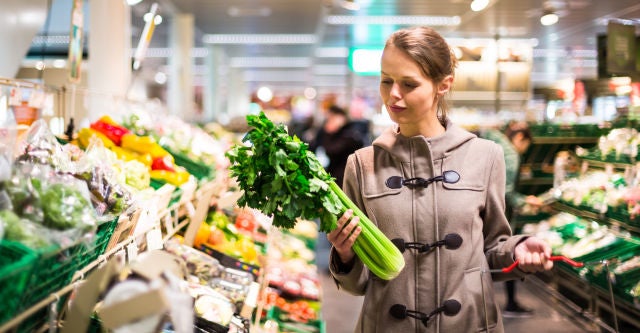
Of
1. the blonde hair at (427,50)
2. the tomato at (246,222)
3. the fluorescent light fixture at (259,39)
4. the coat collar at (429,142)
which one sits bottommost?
the tomato at (246,222)

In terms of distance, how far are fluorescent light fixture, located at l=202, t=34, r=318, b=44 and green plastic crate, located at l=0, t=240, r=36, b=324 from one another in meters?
16.2

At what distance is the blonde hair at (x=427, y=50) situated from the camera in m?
2.03

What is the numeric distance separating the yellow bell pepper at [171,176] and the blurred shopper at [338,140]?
4589 mm

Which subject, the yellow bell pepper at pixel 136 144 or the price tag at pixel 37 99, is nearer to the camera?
the price tag at pixel 37 99

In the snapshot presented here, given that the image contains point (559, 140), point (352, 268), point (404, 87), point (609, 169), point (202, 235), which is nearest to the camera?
point (404, 87)

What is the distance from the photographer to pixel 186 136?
5.02 meters

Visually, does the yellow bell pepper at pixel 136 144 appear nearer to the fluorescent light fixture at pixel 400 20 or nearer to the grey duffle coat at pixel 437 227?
the grey duffle coat at pixel 437 227

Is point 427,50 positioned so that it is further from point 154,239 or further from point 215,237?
point 215,237

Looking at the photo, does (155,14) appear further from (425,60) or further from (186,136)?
(425,60)

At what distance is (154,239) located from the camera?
2426mm

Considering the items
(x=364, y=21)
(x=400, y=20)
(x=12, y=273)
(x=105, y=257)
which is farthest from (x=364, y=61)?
(x=12, y=273)

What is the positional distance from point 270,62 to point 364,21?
12.2 meters

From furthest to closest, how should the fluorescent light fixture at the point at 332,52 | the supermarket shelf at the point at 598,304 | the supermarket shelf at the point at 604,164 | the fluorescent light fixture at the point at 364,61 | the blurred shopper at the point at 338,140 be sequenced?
the fluorescent light fixture at the point at 332,52 → the fluorescent light fixture at the point at 364,61 → the blurred shopper at the point at 338,140 → the supermarket shelf at the point at 604,164 → the supermarket shelf at the point at 598,304

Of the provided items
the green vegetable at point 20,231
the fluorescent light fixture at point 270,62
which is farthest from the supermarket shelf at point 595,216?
the fluorescent light fixture at point 270,62
